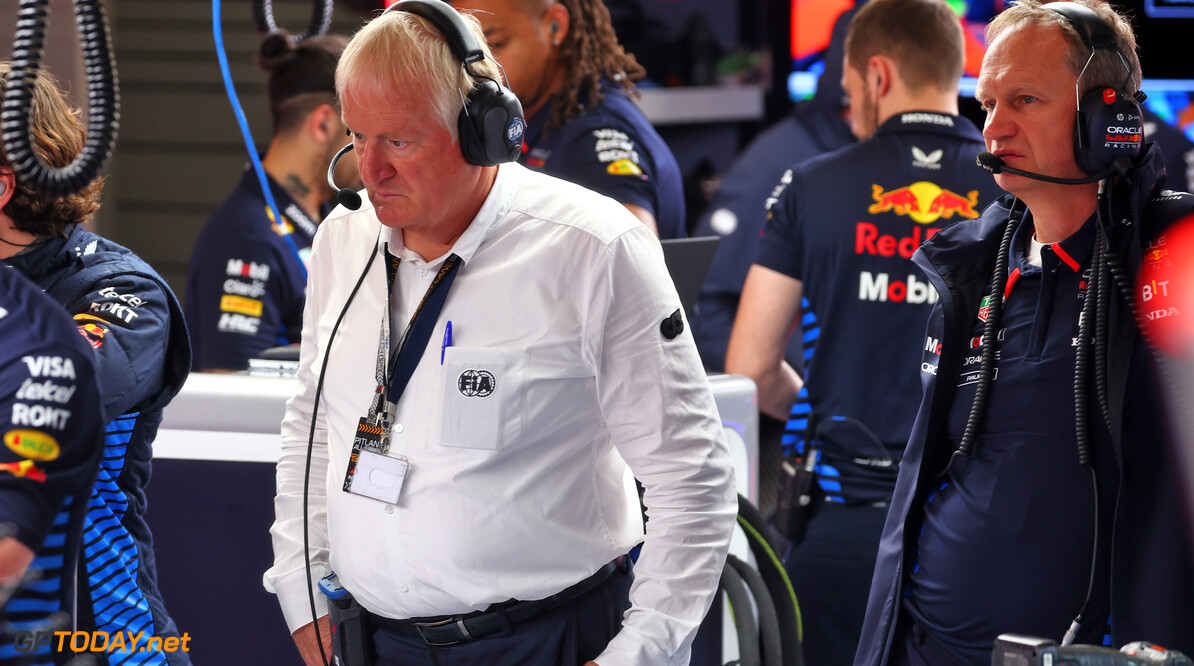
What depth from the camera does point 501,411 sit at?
1.58 meters

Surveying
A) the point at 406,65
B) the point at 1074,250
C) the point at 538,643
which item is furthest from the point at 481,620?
the point at 1074,250

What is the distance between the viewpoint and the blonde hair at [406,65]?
1585 mm

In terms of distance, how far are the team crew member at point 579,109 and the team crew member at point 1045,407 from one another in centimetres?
131

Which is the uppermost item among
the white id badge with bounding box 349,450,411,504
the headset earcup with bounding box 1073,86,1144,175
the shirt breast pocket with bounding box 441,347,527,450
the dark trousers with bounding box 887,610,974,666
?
the headset earcup with bounding box 1073,86,1144,175

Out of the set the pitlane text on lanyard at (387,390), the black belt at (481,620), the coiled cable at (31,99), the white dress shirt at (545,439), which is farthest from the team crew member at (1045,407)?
the coiled cable at (31,99)

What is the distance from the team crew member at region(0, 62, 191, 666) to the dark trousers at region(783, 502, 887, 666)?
4.85 ft

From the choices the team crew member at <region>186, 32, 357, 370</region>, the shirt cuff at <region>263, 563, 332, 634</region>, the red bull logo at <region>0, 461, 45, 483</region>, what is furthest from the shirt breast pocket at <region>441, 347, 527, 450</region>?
the team crew member at <region>186, 32, 357, 370</region>

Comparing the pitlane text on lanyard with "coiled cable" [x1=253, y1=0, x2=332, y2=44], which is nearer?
the pitlane text on lanyard

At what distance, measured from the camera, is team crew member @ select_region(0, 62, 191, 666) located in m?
1.63

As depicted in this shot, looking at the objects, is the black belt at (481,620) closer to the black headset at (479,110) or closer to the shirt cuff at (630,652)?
the shirt cuff at (630,652)

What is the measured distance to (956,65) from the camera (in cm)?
287

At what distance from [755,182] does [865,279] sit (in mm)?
1709

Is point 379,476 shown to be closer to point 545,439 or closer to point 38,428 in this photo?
point 545,439

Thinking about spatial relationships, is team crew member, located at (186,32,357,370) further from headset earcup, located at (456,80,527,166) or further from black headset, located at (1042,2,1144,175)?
black headset, located at (1042,2,1144,175)
